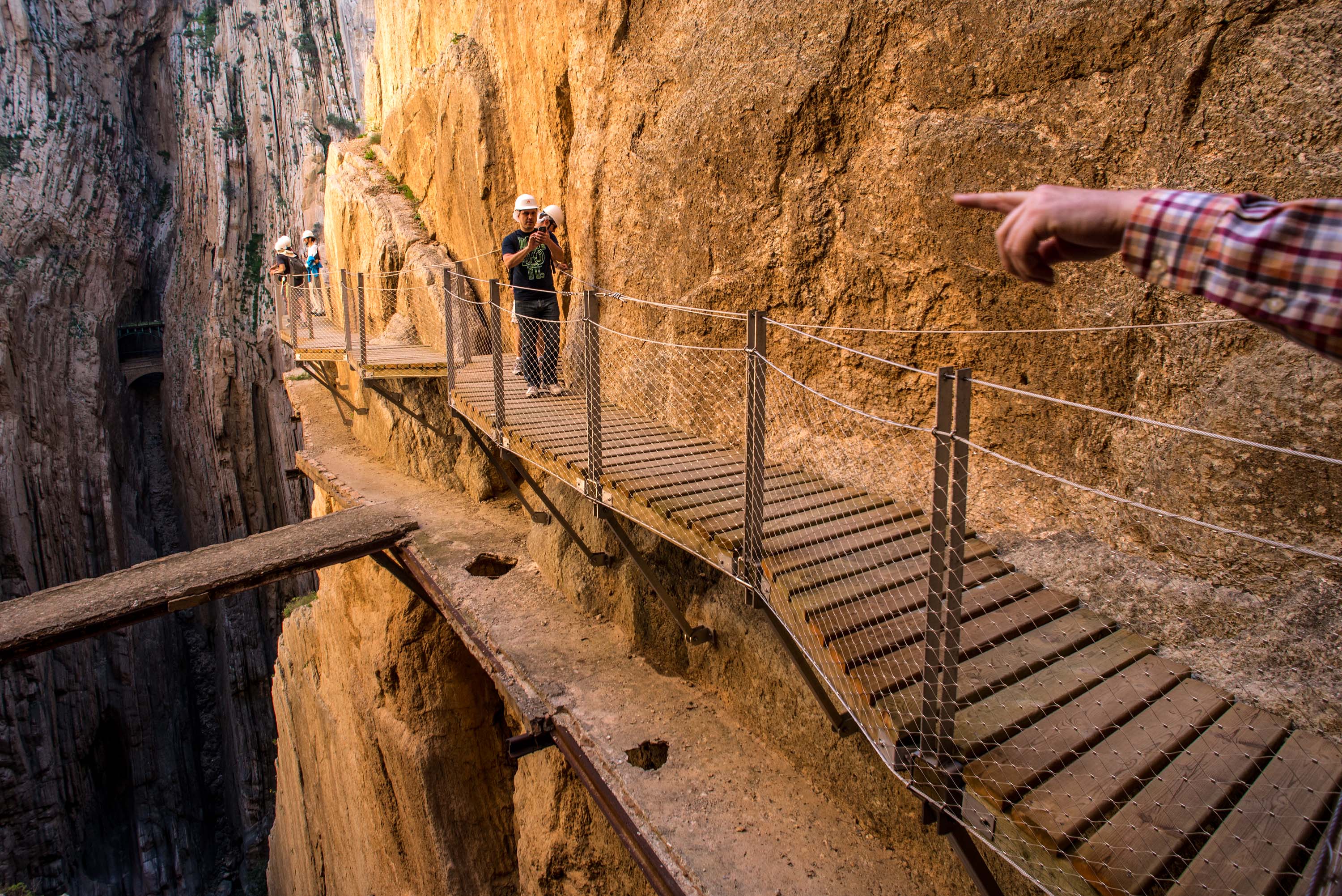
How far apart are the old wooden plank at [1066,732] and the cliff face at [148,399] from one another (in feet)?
71.3

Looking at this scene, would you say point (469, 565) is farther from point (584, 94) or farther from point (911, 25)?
point (911, 25)

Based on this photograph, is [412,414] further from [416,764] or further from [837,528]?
[837,528]

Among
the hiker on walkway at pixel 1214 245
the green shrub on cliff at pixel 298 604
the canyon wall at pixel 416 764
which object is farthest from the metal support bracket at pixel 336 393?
the hiker on walkway at pixel 1214 245

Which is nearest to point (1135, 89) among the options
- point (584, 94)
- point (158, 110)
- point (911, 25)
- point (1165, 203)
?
point (911, 25)

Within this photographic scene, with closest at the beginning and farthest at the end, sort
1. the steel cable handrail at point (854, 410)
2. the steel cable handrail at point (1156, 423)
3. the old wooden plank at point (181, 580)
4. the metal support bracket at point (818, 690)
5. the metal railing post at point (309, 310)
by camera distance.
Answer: the steel cable handrail at point (1156, 423) < the steel cable handrail at point (854, 410) < the metal support bracket at point (818, 690) < the old wooden plank at point (181, 580) < the metal railing post at point (309, 310)

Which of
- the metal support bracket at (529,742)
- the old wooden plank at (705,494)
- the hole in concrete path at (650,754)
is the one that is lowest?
the metal support bracket at (529,742)

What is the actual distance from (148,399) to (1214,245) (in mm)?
31552

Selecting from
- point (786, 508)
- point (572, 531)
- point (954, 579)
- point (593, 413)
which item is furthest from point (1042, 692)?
point (572, 531)

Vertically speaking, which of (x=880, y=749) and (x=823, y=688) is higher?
(x=880, y=749)

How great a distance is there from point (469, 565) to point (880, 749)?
5.16 meters

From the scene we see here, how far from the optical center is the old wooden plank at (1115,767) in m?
2.20

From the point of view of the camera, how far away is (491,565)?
7.30 m

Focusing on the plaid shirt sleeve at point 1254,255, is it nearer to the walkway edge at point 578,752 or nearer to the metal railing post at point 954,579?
the metal railing post at point 954,579

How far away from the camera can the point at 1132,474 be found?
3.48m
